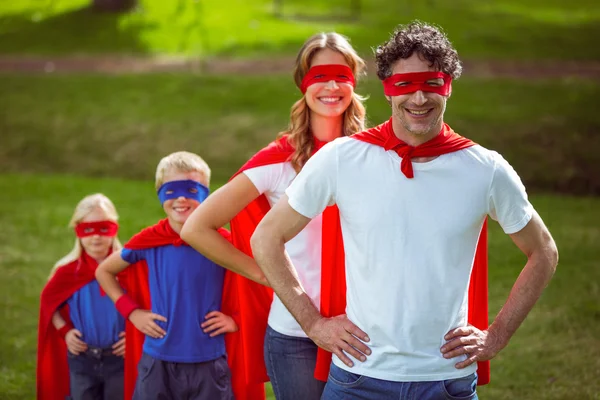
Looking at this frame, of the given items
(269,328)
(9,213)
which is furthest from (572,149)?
(269,328)

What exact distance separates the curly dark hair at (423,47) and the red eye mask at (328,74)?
90cm

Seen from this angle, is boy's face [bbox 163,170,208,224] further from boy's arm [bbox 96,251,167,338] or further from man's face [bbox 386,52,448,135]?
man's face [bbox 386,52,448,135]

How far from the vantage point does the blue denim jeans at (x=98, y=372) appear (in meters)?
5.66

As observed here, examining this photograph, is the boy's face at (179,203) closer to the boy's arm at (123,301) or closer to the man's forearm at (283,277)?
A: the boy's arm at (123,301)

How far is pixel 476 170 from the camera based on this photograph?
3264 mm

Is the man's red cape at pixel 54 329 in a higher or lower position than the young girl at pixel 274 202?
lower

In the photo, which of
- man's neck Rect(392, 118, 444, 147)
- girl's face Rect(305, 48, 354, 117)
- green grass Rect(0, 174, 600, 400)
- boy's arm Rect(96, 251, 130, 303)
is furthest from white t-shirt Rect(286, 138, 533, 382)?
green grass Rect(0, 174, 600, 400)

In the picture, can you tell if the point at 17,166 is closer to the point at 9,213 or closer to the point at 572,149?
the point at 9,213

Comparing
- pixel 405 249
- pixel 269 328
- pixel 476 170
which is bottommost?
pixel 269 328

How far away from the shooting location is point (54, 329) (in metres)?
5.94

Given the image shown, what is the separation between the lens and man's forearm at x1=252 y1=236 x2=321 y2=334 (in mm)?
3496

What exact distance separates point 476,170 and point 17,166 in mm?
14990

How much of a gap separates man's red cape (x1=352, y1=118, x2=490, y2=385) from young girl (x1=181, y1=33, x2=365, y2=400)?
24.2 inches

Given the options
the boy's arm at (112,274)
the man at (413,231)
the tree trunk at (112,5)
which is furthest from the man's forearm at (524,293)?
the tree trunk at (112,5)
